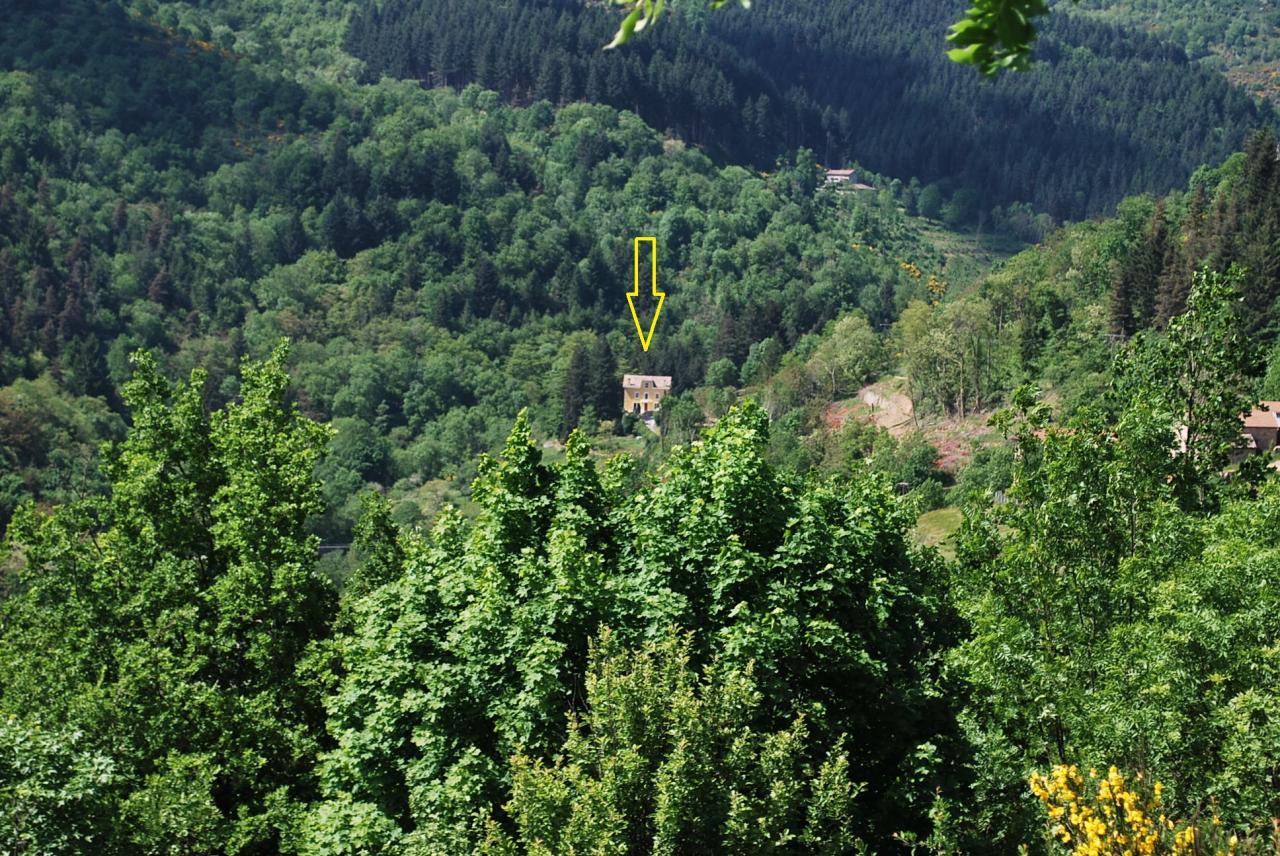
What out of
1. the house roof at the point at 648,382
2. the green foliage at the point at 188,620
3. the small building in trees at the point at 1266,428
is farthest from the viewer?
the house roof at the point at 648,382

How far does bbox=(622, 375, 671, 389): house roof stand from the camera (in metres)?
132

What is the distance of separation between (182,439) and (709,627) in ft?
36.1

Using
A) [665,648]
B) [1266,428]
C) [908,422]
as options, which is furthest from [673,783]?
[908,422]

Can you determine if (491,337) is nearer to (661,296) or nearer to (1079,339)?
(661,296)

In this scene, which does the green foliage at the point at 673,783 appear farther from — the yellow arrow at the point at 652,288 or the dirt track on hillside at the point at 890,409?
the yellow arrow at the point at 652,288

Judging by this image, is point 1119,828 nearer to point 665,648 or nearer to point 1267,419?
point 665,648

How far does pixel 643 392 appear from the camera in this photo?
432ft

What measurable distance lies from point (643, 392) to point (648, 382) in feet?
4.19

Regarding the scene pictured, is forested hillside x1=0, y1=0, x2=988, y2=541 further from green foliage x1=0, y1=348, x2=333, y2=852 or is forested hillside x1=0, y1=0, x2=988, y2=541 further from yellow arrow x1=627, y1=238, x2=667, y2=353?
green foliage x1=0, y1=348, x2=333, y2=852

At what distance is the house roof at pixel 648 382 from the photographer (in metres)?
132

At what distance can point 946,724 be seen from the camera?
54.4 feet

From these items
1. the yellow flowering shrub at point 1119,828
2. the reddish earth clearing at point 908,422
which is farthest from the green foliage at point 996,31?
the reddish earth clearing at point 908,422

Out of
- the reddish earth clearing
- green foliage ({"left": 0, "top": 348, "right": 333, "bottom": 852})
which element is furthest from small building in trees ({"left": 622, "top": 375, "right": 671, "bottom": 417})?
green foliage ({"left": 0, "top": 348, "right": 333, "bottom": 852})

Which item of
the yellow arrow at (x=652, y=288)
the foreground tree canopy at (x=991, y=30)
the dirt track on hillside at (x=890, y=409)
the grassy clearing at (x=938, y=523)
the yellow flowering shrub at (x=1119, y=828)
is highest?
the foreground tree canopy at (x=991, y=30)
